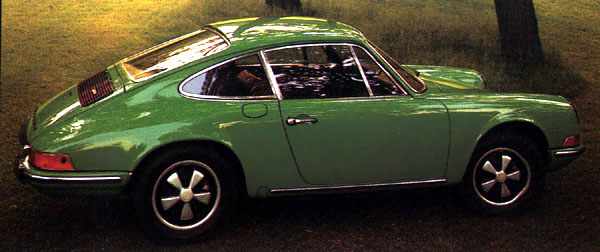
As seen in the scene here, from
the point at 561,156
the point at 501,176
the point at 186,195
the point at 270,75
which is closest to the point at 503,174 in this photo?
the point at 501,176

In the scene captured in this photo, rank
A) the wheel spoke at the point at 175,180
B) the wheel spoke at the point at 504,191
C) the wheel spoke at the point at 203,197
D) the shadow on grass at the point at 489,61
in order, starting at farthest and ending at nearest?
the shadow on grass at the point at 489,61 < the wheel spoke at the point at 504,191 < the wheel spoke at the point at 203,197 < the wheel spoke at the point at 175,180

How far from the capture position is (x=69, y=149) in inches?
199

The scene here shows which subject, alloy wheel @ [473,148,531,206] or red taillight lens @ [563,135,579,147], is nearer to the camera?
alloy wheel @ [473,148,531,206]

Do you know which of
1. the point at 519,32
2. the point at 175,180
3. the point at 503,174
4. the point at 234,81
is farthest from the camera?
the point at 519,32

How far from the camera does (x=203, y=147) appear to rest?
531 centimetres

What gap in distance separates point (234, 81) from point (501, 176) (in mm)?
2103

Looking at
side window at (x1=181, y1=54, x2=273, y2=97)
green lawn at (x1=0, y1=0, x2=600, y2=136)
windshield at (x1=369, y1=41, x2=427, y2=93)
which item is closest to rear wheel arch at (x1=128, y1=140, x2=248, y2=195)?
side window at (x1=181, y1=54, x2=273, y2=97)

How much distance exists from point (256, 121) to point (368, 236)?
1.15 m

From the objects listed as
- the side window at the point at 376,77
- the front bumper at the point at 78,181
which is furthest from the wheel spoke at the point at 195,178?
the side window at the point at 376,77

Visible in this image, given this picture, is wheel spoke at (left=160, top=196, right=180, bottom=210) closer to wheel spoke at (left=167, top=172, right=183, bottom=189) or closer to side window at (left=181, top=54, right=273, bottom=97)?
wheel spoke at (left=167, top=172, right=183, bottom=189)

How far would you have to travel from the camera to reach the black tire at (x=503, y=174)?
19.4ft

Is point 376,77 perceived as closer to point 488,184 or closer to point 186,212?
point 488,184

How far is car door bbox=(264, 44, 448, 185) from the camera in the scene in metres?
5.46

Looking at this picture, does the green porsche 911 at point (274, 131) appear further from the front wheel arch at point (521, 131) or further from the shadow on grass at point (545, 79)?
the shadow on grass at point (545, 79)
